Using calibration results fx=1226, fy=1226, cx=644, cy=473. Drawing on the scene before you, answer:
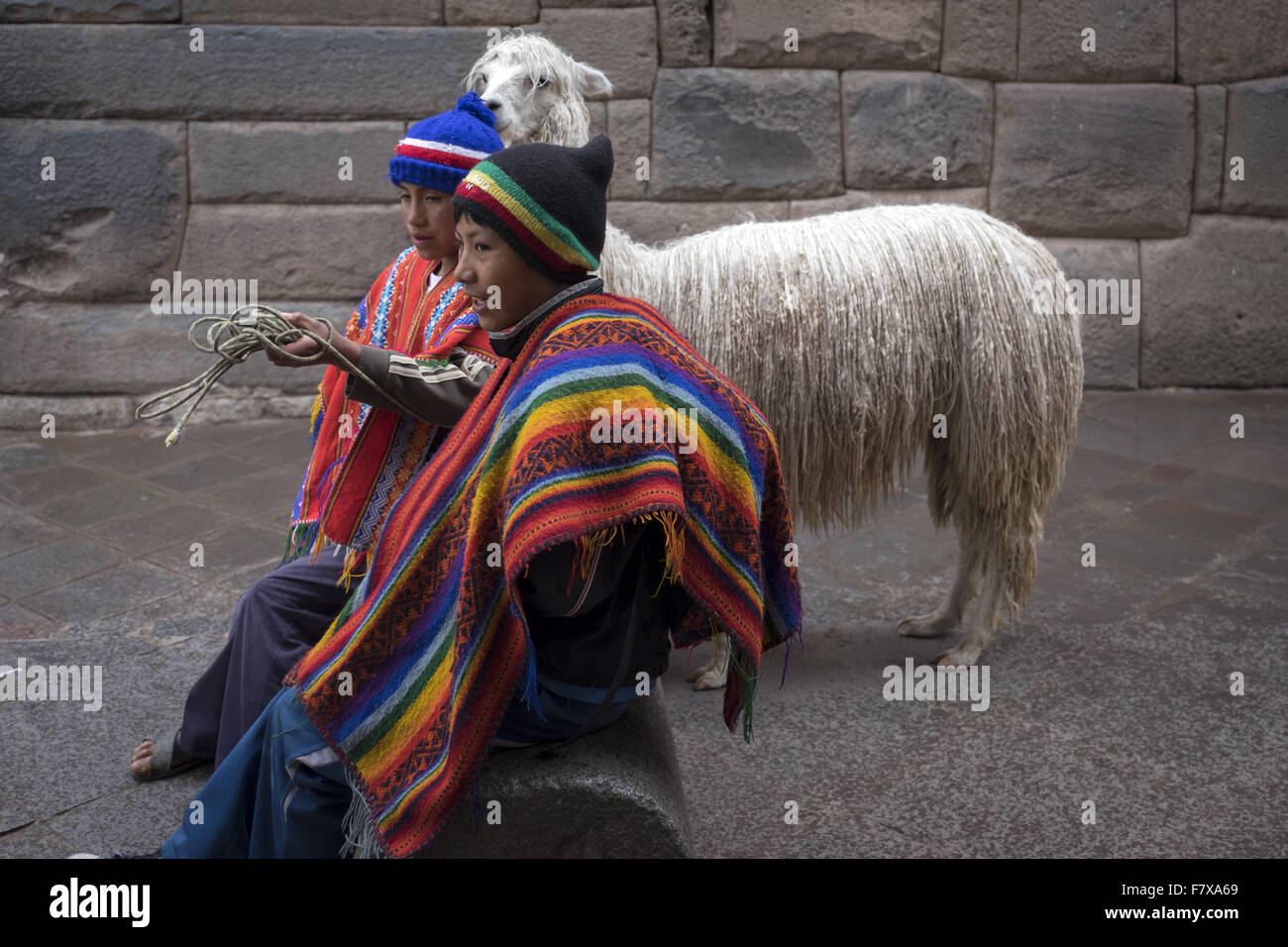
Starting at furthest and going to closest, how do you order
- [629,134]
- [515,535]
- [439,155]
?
[629,134] → [439,155] → [515,535]

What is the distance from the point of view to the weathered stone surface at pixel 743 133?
5672 mm

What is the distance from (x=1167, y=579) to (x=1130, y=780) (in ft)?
4.41

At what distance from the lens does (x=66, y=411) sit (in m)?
5.70

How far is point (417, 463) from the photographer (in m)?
2.46

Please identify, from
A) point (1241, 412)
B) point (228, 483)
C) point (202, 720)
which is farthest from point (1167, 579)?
point (228, 483)

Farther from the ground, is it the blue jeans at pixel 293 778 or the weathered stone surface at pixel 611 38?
the weathered stone surface at pixel 611 38

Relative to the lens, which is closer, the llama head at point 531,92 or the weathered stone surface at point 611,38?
the llama head at point 531,92

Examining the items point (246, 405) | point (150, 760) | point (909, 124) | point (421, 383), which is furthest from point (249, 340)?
point (909, 124)

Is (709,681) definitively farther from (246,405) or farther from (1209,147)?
(1209,147)

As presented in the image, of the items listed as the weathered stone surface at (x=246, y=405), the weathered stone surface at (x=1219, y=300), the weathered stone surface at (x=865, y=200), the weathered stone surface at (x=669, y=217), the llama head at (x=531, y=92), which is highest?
the llama head at (x=531, y=92)

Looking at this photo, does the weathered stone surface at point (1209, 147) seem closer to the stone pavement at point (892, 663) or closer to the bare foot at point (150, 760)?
the stone pavement at point (892, 663)

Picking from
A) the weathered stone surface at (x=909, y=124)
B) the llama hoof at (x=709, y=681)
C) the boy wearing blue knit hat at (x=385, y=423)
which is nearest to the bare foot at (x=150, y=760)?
the boy wearing blue knit hat at (x=385, y=423)

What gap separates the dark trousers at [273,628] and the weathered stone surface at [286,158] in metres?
3.51

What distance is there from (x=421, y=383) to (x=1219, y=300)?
16.6ft
